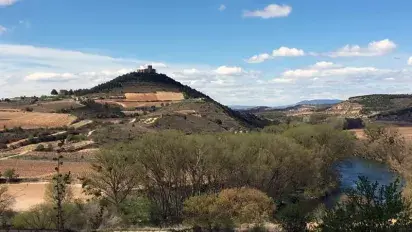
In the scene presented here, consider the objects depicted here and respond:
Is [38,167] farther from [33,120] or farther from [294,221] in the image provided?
[33,120]

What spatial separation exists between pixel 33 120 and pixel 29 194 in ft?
279

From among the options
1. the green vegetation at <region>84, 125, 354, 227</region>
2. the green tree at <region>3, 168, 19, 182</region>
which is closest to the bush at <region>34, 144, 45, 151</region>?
the green tree at <region>3, 168, 19, 182</region>

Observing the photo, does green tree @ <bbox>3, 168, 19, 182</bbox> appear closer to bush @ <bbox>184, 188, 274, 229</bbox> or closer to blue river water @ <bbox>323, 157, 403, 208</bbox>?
bush @ <bbox>184, 188, 274, 229</bbox>

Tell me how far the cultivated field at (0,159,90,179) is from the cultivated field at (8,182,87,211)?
5.29 m

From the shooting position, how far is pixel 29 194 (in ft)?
212

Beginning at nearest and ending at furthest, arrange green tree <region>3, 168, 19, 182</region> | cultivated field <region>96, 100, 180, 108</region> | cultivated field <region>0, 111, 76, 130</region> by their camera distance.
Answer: green tree <region>3, 168, 19, 182</region>
cultivated field <region>0, 111, 76, 130</region>
cultivated field <region>96, 100, 180, 108</region>

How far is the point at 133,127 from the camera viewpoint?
121 meters

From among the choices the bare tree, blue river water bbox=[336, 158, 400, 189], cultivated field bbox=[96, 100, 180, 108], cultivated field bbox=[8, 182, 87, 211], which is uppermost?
cultivated field bbox=[96, 100, 180, 108]

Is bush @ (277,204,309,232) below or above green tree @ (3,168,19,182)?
above

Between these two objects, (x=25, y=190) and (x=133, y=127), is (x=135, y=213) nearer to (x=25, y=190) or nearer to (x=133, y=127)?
(x=25, y=190)

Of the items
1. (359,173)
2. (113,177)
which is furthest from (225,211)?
(359,173)

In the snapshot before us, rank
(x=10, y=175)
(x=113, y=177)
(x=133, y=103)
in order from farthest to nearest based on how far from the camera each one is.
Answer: (x=133, y=103), (x=10, y=175), (x=113, y=177)

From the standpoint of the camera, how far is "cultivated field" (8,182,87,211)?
56.8 metres

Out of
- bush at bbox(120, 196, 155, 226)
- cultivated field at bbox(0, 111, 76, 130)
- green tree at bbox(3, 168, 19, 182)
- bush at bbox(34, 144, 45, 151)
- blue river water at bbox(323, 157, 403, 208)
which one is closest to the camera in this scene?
bush at bbox(120, 196, 155, 226)
